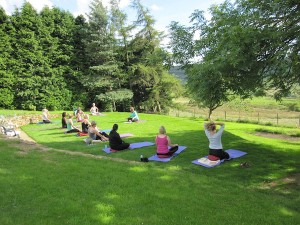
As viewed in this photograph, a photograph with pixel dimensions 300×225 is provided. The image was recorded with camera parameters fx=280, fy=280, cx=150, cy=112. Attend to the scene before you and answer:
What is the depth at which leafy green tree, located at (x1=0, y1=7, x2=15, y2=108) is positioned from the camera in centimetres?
2603

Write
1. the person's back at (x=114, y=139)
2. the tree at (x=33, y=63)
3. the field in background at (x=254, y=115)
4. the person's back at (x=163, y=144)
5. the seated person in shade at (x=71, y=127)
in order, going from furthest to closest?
the field in background at (x=254, y=115) < the tree at (x=33, y=63) < the seated person in shade at (x=71, y=127) < the person's back at (x=114, y=139) < the person's back at (x=163, y=144)

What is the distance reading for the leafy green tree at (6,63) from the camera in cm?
2603

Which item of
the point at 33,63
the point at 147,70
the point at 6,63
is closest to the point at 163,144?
the point at 147,70

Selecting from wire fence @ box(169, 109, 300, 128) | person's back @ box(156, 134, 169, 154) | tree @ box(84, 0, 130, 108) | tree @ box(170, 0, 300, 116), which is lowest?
wire fence @ box(169, 109, 300, 128)

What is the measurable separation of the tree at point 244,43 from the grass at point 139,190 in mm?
2682

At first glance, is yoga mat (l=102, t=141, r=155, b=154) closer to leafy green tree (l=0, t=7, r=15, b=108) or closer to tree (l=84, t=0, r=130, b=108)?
tree (l=84, t=0, r=130, b=108)

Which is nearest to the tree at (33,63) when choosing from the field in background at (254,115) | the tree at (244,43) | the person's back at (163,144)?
the field in background at (254,115)

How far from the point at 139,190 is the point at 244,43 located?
412 centimetres

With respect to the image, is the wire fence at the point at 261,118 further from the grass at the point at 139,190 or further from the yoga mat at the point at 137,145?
the grass at the point at 139,190

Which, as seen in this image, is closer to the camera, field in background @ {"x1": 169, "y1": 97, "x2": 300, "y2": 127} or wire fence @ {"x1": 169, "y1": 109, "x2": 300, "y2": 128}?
wire fence @ {"x1": 169, "y1": 109, "x2": 300, "y2": 128}

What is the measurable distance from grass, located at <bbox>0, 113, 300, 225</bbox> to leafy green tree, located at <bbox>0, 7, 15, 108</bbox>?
59.4ft

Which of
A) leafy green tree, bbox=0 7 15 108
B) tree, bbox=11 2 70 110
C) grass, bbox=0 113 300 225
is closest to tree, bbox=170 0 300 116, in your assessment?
grass, bbox=0 113 300 225

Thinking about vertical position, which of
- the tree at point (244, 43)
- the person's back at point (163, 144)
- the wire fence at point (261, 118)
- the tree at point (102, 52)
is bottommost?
the wire fence at point (261, 118)

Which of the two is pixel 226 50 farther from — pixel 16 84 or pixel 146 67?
pixel 16 84
